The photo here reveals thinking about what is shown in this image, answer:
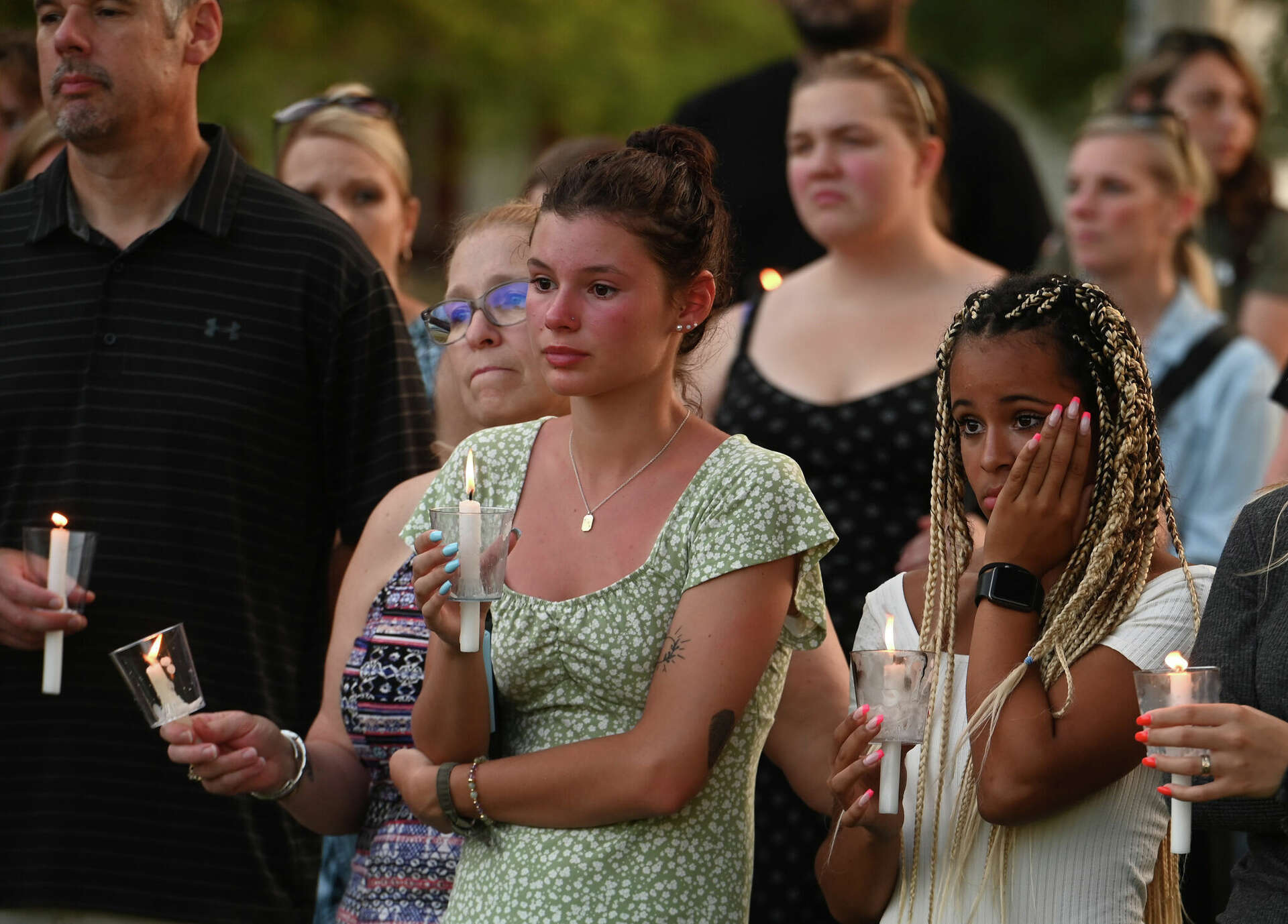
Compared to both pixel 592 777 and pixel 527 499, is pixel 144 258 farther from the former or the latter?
pixel 592 777

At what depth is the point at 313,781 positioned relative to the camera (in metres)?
3.67

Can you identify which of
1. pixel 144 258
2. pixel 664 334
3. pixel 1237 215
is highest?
pixel 1237 215

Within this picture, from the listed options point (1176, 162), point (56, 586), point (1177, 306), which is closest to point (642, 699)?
point (56, 586)

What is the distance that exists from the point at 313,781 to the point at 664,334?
3.99 ft

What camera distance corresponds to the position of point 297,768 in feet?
11.8

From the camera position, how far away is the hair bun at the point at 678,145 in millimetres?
3363

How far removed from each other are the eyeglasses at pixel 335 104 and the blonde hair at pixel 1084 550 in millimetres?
3268

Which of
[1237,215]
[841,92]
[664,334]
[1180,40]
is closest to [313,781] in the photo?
[664,334]

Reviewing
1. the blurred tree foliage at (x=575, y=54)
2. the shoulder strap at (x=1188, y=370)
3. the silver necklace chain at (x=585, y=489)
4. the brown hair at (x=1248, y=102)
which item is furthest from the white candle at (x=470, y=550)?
the blurred tree foliage at (x=575, y=54)

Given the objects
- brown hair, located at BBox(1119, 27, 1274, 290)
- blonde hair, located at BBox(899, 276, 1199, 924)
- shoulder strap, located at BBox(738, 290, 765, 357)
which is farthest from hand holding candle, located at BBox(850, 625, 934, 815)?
brown hair, located at BBox(1119, 27, 1274, 290)

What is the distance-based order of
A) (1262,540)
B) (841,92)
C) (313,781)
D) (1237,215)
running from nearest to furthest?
(1262,540), (313,781), (841,92), (1237,215)

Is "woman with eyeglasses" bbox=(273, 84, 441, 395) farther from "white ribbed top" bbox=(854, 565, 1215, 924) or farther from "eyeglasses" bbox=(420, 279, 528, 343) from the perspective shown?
"white ribbed top" bbox=(854, 565, 1215, 924)

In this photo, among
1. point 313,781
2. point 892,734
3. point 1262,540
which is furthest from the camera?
point 313,781

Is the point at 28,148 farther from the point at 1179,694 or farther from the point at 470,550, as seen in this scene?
the point at 1179,694
